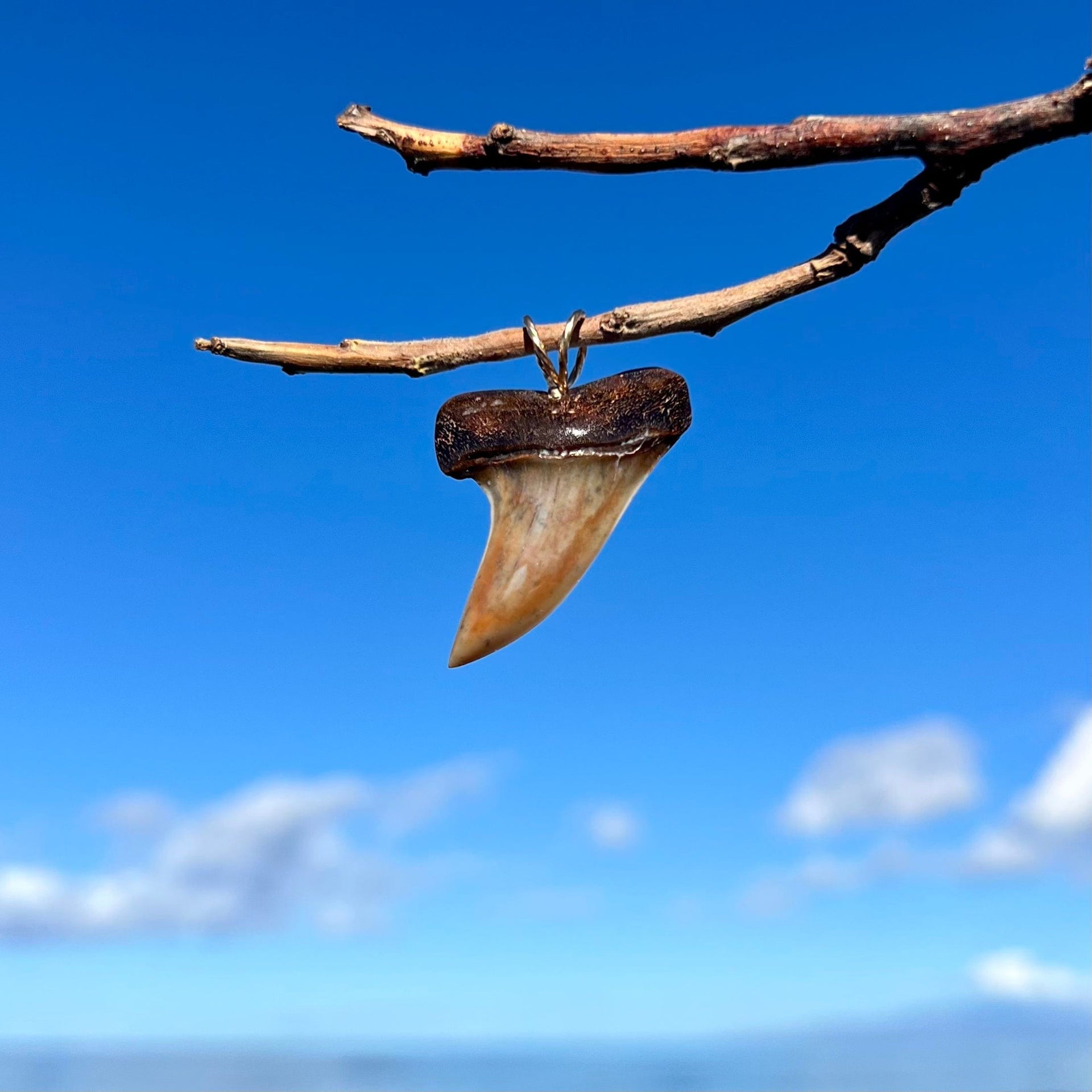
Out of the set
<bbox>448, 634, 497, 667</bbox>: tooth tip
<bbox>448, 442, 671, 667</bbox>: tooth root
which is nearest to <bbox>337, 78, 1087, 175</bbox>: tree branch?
<bbox>448, 442, 671, 667</bbox>: tooth root

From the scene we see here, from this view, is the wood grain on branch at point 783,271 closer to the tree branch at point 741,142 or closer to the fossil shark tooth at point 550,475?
the tree branch at point 741,142

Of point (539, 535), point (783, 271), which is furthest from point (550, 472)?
point (783, 271)

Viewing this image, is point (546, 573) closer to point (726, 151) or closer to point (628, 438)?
point (628, 438)

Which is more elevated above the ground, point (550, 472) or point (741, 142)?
point (741, 142)

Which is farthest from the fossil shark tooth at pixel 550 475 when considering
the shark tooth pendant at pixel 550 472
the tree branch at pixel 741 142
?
the tree branch at pixel 741 142

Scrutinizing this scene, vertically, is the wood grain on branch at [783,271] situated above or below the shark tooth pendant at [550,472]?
above

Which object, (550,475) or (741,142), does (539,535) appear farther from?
(741,142)

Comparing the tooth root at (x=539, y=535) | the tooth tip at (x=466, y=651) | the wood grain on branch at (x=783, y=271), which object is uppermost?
the wood grain on branch at (x=783, y=271)
